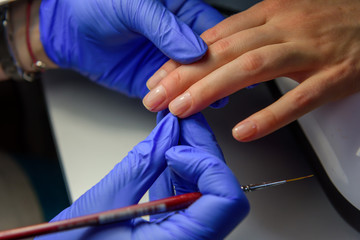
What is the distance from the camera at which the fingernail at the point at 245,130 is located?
61 cm

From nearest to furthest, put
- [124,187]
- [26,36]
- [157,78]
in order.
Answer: [124,187] → [157,78] → [26,36]

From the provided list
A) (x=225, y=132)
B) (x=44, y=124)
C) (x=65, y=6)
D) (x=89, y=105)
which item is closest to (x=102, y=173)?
(x=89, y=105)

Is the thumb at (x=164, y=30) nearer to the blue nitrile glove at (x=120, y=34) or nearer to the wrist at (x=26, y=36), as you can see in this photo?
the blue nitrile glove at (x=120, y=34)

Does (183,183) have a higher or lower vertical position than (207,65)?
lower

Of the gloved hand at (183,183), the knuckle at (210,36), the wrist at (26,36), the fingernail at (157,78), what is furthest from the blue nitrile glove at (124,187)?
the wrist at (26,36)

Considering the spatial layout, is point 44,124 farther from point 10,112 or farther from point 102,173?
point 102,173

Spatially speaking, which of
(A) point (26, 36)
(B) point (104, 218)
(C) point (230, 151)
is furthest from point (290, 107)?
(A) point (26, 36)

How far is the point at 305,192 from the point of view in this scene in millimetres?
693

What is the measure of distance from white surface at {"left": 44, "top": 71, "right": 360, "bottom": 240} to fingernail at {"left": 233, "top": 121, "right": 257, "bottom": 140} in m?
0.13

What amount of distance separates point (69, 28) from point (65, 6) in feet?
0.19

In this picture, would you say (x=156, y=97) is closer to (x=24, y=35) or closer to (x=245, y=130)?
(x=245, y=130)

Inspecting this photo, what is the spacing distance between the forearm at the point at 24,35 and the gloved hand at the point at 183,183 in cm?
50

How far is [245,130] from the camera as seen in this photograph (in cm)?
61

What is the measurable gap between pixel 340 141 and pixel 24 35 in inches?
35.7
